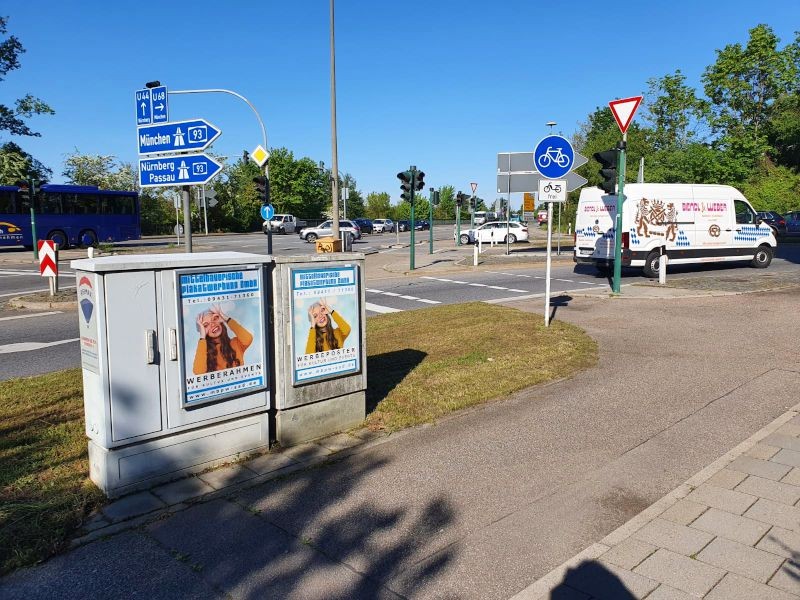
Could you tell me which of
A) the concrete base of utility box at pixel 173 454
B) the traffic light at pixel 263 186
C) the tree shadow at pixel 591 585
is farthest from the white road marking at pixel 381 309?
the tree shadow at pixel 591 585

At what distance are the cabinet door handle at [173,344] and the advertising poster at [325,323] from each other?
927 mm

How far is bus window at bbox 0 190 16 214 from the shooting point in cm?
3092

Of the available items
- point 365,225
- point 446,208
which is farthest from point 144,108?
point 446,208

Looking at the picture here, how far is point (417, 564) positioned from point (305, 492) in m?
1.11

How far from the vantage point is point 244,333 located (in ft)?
15.3

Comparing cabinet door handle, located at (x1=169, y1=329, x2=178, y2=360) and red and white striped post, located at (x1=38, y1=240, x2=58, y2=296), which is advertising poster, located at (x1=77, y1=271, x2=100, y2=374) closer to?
cabinet door handle, located at (x1=169, y1=329, x2=178, y2=360)

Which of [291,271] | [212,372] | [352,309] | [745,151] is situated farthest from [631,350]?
[745,151]

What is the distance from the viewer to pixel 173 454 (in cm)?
434

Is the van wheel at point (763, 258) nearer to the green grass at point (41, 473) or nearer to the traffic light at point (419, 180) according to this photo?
the traffic light at point (419, 180)

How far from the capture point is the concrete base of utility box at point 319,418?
196 inches

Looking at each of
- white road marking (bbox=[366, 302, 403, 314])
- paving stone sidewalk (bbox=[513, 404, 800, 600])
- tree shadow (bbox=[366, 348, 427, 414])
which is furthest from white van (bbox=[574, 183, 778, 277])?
paving stone sidewalk (bbox=[513, 404, 800, 600])

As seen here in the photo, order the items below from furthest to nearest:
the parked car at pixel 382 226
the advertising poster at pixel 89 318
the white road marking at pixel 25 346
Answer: the parked car at pixel 382 226, the white road marking at pixel 25 346, the advertising poster at pixel 89 318

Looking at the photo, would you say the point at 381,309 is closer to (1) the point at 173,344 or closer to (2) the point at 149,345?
(1) the point at 173,344

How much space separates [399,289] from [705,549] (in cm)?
1433
